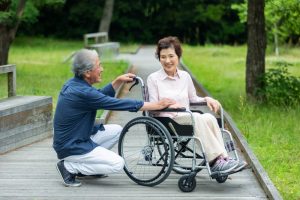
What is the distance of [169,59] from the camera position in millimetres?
6441

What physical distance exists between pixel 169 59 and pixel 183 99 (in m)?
0.39

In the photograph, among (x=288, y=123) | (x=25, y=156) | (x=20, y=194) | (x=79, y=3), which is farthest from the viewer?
(x=79, y=3)

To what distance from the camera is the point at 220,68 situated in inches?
872

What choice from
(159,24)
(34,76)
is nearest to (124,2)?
(159,24)

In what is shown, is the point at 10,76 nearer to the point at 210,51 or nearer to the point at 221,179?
the point at 221,179

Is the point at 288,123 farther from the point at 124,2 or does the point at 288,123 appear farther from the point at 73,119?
the point at 124,2

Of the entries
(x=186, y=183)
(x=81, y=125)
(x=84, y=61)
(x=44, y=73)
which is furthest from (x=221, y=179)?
(x=44, y=73)

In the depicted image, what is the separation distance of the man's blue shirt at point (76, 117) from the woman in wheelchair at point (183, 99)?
0.51m

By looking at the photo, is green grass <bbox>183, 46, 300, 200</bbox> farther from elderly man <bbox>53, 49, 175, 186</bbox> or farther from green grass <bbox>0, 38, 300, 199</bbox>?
elderly man <bbox>53, 49, 175, 186</bbox>

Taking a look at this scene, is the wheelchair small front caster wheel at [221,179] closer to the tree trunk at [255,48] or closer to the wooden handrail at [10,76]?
the wooden handrail at [10,76]

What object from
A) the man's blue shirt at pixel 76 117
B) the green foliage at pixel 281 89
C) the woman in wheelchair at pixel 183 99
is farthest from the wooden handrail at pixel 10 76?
the green foliage at pixel 281 89

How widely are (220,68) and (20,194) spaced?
16.7m

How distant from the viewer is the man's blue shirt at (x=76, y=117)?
6.14 metres

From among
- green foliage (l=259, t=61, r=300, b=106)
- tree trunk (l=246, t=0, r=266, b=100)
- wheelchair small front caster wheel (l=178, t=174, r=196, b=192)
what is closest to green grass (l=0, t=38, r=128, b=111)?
wheelchair small front caster wheel (l=178, t=174, r=196, b=192)
